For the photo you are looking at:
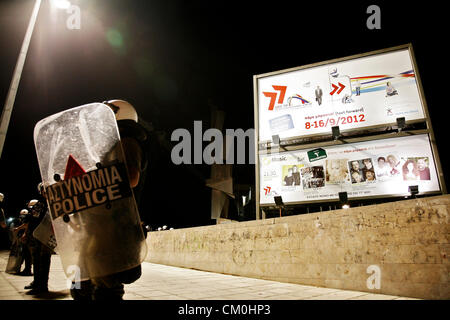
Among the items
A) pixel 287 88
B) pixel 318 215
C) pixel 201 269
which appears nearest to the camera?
pixel 318 215

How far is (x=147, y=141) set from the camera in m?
2.07

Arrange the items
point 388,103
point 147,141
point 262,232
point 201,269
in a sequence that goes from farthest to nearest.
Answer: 1. point 201,269
2. point 388,103
3. point 262,232
4. point 147,141

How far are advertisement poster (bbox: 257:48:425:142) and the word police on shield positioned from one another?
16.4ft

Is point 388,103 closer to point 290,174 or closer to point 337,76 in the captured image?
point 337,76

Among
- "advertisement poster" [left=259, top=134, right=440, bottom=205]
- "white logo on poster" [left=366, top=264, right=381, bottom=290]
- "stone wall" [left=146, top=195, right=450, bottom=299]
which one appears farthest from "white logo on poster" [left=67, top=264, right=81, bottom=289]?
"advertisement poster" [left=259, top=134, right=440, bottom=205]

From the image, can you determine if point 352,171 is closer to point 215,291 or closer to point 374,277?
point 374,277

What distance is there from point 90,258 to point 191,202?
35128 mm

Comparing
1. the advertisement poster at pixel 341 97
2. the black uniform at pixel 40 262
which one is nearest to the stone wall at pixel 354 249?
the advertisement poster at pixel 341 97

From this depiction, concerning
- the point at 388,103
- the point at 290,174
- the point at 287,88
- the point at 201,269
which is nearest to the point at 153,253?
the point at 201,269

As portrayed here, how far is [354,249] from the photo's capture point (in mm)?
3727

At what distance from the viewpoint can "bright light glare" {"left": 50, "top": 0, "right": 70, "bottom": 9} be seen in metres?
6.70

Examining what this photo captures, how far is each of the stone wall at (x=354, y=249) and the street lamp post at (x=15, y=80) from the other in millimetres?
5331

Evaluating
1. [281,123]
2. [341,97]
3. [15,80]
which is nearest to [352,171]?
[341,97]

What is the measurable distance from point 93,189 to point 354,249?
12.0 feet
